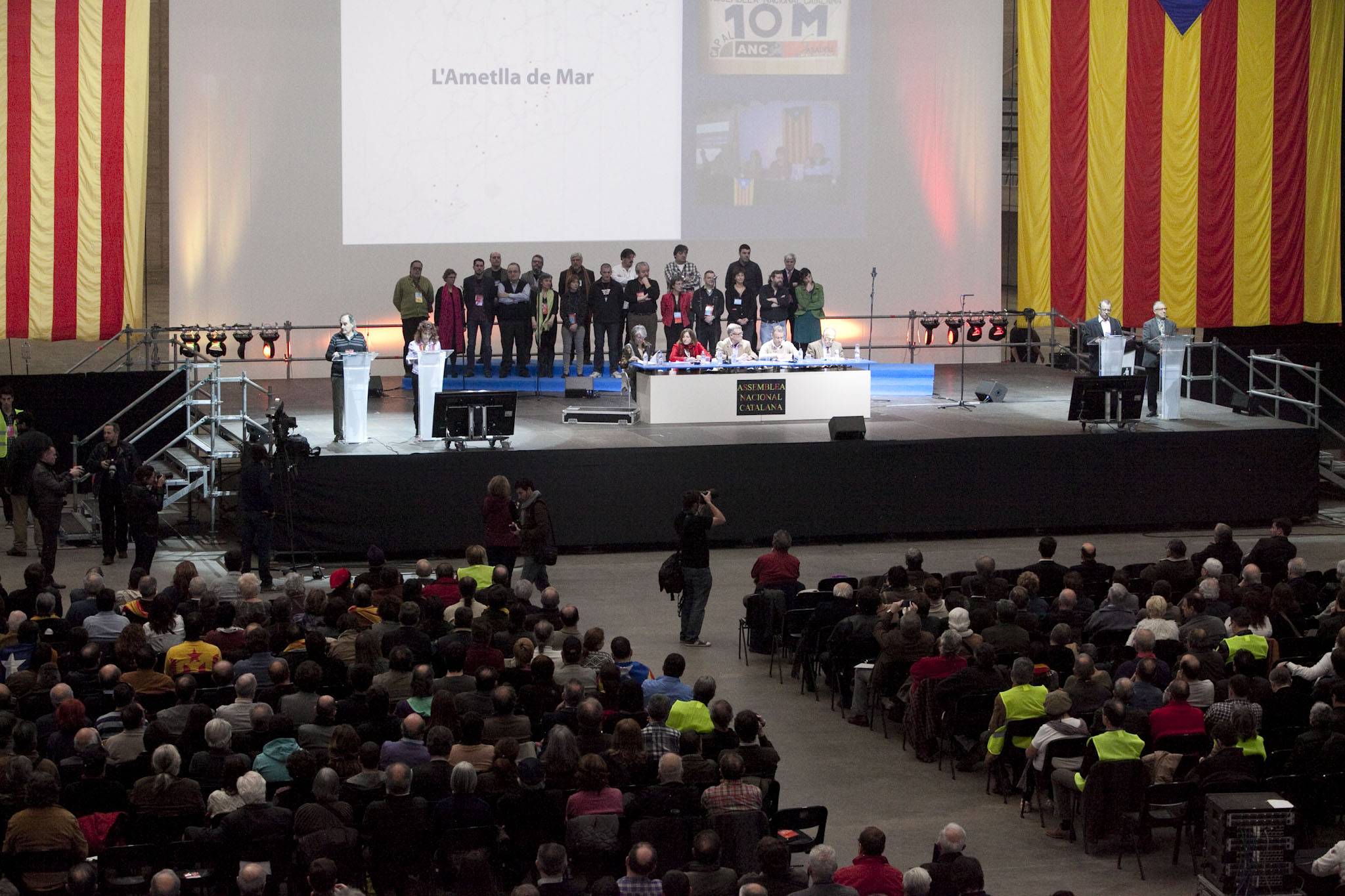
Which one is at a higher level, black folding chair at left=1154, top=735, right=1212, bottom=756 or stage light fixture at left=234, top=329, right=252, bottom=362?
stage light fixture at left=234, top=329, right=252, bottom=362

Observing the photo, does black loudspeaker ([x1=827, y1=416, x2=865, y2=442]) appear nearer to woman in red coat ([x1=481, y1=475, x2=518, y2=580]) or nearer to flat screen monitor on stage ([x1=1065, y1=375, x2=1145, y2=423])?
flat screen monitor on stage ([x1=1065, y1=375, x2=1145, y2=423])

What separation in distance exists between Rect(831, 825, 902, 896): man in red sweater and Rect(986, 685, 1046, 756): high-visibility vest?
298 cm

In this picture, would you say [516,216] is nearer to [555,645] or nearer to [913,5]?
[913,5]

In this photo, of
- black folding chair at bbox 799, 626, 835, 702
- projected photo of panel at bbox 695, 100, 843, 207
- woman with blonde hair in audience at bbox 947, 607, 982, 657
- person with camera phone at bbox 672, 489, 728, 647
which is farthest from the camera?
projected photo of panel at bbox 695, 100, 843, 207

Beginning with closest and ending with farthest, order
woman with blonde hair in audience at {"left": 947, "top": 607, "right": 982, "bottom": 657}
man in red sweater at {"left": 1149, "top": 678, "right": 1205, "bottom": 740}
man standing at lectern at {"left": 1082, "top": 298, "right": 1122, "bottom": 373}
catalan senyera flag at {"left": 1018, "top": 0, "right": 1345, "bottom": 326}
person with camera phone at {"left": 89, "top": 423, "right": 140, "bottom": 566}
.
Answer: man in red sweater at {"left": 1149, "top": 678, "right": 1205, "bottom": 740} → woman with blonde hair in audience at {"left": 947, "top": 607, "right": 982, "bottom": 657} → person with camera phone at {"left": 89, "top": 423, "right": 140, "bottom": 566} → man standing at lectern at {"left": 1082, "top": 298, "right": 1122, "bottom": 373} → catalan senyera flag at {"left": 1018, "top": 0, "right": 1345, "bottom": 326}

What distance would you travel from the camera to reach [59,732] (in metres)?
8.80

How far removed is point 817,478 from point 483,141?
369 inches

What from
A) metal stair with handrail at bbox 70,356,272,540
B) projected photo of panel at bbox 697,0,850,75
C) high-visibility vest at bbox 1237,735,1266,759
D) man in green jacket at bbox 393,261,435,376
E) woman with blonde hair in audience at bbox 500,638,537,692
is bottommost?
high-visibility vest at bbox 1237,735,1266,759

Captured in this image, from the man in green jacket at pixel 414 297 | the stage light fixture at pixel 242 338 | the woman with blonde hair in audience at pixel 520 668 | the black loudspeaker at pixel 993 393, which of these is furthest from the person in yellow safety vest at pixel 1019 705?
the stage light fixture at pixel 242 338

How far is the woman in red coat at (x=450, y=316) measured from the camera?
2288 centimetres

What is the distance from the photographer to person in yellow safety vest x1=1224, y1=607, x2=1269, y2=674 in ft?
36.9

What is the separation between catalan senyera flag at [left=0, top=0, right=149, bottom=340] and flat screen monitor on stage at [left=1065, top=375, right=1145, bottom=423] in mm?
13342

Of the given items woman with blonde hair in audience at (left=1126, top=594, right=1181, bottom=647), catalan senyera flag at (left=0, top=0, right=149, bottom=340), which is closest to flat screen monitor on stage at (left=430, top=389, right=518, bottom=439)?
woman with blonde hair in audience at (left=1126, top=594, right=1181, bottom=647)

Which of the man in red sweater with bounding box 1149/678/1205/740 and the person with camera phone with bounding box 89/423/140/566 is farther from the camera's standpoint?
the person with camera phone with bounding box 89/423/140/566
